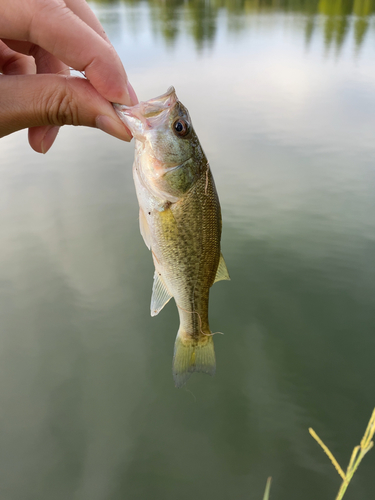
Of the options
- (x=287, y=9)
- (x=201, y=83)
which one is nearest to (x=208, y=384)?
(x=201, y=83)

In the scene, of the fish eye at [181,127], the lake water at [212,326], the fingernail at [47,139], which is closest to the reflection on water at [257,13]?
the lake water at [212,326]

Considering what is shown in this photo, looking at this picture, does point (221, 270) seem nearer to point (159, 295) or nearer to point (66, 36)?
point (159, 295)

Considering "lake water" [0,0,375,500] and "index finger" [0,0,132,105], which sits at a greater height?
"index finger" [0,0,132,105]

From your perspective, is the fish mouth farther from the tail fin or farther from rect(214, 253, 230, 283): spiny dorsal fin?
the tail fin

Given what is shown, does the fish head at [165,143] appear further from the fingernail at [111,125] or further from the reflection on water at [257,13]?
the reflection on water at [257,13]

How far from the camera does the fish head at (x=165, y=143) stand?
6.19ft

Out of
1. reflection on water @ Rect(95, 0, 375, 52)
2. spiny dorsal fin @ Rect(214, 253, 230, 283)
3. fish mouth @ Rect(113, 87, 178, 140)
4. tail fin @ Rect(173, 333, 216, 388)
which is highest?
reflection on water @ Rect(95, 0, 375, 52)

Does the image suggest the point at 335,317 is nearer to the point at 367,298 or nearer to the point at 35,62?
the point at 367,298

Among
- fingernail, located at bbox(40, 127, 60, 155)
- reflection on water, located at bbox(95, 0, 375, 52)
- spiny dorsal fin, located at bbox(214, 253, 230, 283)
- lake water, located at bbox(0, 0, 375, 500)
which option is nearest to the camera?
fingernail, located at bbox(40, 127, 60, 155)

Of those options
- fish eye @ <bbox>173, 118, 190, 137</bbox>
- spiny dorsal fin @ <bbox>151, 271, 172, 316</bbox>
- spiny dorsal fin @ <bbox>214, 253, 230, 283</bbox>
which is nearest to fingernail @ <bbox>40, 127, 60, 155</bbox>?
fish eye @ <bbox>173, 118, 190, 137</bbox>

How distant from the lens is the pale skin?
1643 mm

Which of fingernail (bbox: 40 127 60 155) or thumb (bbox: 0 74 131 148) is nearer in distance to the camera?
thumb (bbox: 0 74 131 148)

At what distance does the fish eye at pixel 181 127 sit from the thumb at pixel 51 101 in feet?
0.97

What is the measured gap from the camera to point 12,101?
1797 mm
